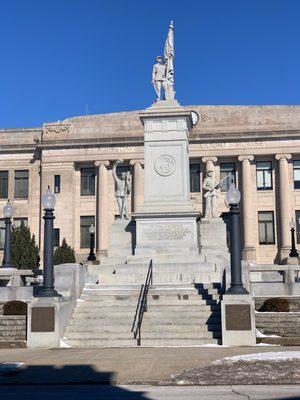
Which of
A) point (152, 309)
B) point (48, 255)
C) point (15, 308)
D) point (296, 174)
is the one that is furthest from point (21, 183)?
point (152, 309)

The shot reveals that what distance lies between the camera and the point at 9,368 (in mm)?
12281

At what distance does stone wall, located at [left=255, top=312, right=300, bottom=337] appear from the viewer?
16994 millimetres

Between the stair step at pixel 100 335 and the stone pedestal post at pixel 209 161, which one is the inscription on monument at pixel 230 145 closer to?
the stone pedestal post at pixel 209 161

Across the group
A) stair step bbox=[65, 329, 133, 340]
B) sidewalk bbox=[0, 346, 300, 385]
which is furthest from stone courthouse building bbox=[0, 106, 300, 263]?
sidewalk bbox=[0, 346, 300, 385]

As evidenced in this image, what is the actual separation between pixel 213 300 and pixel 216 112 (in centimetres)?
4231

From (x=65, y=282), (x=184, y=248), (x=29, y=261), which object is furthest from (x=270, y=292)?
(x=29, y=261)

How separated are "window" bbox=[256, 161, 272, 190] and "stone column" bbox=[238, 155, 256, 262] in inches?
52.6

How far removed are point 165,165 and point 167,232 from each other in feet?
9.60

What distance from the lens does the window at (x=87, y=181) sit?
61375 mm

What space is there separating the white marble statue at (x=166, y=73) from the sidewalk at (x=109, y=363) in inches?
590

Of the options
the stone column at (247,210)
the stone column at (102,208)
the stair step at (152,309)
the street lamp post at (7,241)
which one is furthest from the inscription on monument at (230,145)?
the stair step at (152,309)

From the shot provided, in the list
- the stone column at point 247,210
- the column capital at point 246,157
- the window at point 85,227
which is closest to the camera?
the stone column at point 247,210

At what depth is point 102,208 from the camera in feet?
196

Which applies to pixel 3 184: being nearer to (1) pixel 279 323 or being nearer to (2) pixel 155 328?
(2) pixel 155 328
